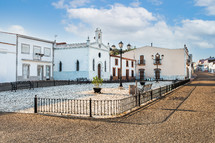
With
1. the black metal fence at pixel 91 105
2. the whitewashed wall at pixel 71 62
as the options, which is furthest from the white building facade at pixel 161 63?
the black metal fence at pixel 91 105

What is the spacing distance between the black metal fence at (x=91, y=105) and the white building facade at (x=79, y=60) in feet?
63.3

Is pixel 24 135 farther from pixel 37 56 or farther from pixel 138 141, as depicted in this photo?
pixel 37 56

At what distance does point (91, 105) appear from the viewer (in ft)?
23.1

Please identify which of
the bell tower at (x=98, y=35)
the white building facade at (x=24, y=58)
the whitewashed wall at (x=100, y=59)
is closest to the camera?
the white building facade at (x=24, y=58)

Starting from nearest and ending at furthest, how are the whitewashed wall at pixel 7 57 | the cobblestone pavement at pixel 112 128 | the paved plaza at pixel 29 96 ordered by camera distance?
the cobblestone pavement at pixel 112 128, the paved plaza at pixel 29 96, the whitewashed wall at pixel 7 57

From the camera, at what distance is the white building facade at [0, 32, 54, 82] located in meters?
23.8

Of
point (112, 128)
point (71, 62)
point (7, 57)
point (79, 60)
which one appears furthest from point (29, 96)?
point (71, 62)

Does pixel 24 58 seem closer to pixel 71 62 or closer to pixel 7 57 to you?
pixel 7 57

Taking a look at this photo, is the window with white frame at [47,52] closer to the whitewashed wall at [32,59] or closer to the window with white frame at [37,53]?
the whitewashed wall at [32,59]

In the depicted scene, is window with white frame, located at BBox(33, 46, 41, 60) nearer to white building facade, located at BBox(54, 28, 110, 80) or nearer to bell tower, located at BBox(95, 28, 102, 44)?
white building facade, located at BBox(54, 28, 110, 80)

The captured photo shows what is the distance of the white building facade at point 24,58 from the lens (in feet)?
78.1

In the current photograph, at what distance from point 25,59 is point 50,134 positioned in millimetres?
24332

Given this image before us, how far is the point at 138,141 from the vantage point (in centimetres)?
436

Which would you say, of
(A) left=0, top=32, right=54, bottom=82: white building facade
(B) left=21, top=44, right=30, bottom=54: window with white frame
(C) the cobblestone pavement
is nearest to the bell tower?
(A) left=0, top=32, right=54, bottom=82: white building facade
